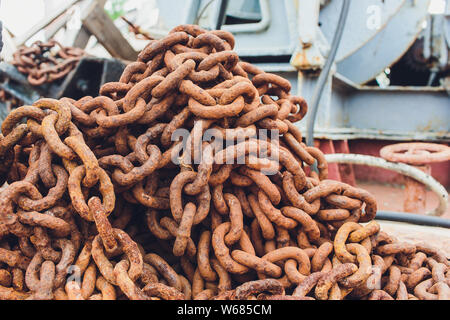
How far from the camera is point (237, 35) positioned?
4.07 m

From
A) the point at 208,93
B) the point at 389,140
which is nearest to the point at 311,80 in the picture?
the point at 389,140

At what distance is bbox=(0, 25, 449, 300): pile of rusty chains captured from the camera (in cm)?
106

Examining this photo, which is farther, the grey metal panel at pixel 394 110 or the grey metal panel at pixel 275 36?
the grey metal panel at pixel 394 110

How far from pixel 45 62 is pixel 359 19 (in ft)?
11.9

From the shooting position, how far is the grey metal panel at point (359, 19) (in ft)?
14.1

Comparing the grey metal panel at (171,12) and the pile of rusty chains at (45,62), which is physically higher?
the grey metal panel at (171,12)

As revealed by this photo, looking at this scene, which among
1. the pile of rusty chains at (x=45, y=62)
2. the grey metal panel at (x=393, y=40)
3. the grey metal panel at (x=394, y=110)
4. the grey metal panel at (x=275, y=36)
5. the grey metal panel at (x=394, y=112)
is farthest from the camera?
the grey metal panel at (x=393, y=40)

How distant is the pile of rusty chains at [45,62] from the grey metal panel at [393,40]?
3.33 meters

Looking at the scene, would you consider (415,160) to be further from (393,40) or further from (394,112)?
(393,40)

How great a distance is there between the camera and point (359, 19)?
4.38m

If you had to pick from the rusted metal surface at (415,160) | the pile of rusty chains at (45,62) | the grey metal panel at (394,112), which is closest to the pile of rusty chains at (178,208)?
the rusted metal surface at (415,160)

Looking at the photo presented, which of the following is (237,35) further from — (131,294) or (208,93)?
(131,294)

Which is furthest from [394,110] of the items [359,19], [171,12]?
[171,12]

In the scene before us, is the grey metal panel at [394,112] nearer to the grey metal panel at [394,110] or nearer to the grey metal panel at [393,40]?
the grey metal panel at [394,110]
